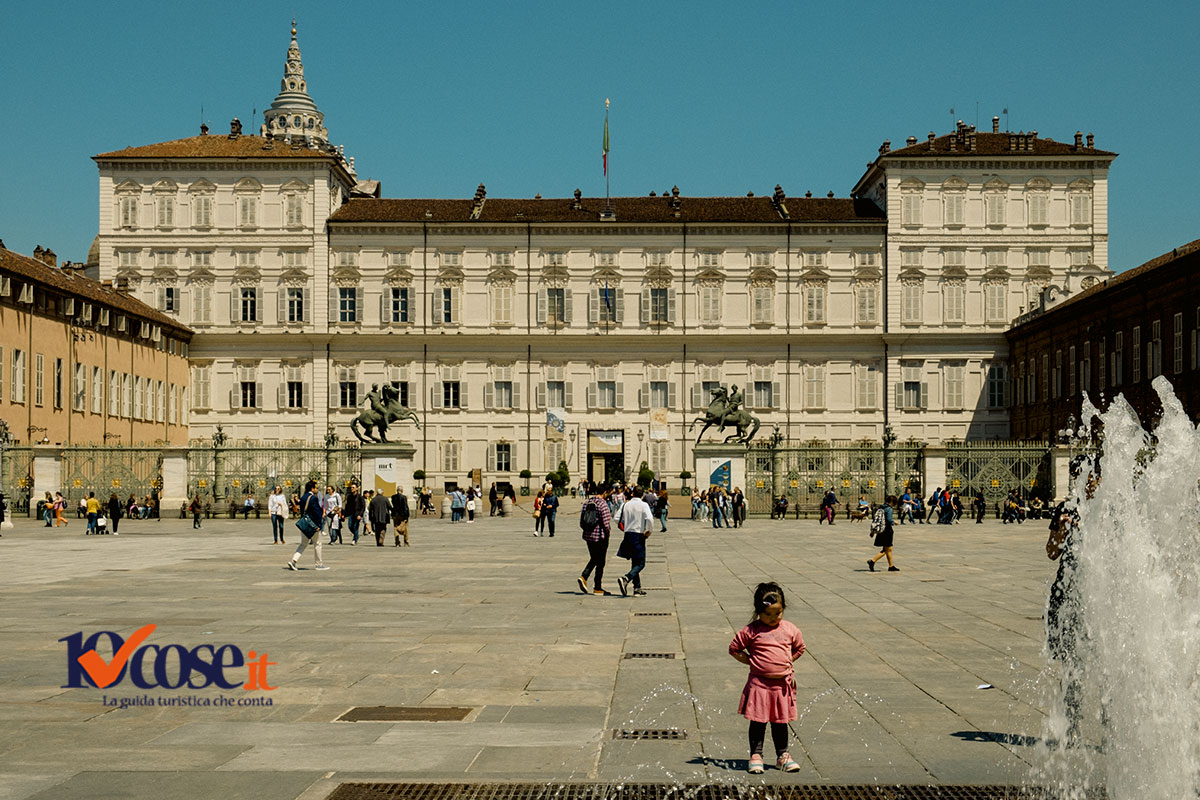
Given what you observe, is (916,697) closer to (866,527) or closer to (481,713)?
(481,713)

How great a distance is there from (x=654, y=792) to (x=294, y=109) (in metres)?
117

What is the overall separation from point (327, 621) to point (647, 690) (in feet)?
17.6

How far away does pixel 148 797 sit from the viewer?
654cm

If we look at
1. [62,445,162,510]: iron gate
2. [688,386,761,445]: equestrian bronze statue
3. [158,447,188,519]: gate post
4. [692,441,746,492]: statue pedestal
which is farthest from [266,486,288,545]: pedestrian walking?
[688,386,761,445]: equestrian bronze statue

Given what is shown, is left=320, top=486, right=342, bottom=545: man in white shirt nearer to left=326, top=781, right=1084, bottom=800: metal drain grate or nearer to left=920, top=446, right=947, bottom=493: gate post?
left=920, top=446, right=947, bottom=493: gate post

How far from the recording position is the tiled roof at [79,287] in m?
48.8

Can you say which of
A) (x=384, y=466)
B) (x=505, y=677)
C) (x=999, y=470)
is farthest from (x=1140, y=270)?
(x=505, y=677)

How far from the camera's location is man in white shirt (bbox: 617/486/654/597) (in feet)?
56.4

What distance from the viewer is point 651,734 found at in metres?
8.18

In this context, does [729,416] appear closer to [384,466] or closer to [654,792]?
[384,466]

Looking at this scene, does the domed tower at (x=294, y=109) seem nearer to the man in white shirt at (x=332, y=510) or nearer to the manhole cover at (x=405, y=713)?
the man in white shirt at (x=332, y=510)

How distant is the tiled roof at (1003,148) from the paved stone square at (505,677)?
159 feet

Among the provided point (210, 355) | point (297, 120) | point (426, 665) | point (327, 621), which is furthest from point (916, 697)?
point (297, 120)

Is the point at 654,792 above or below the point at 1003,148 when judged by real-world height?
below
